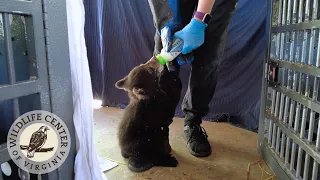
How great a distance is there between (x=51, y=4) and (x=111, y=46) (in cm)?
169

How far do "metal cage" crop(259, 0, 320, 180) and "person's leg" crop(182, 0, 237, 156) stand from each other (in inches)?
9.5

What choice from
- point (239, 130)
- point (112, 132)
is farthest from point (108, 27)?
point (239, 130)

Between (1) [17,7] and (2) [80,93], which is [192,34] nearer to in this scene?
(2) [80,93]

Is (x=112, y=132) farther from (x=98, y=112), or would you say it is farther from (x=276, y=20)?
(x=276, y=20)

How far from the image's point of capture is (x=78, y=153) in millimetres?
837

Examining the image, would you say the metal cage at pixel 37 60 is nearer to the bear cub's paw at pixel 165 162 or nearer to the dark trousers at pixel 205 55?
the bear cub's paw at pixel 165 162

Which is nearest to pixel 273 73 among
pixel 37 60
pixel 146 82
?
pixel 146 82

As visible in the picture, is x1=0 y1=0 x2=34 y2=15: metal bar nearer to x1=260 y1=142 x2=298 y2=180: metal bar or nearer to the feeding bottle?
the feeding bottle

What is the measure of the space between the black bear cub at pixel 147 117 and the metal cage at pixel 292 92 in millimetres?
481

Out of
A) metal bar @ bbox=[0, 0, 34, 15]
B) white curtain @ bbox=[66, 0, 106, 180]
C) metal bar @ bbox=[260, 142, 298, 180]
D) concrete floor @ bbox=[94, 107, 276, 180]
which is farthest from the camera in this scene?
concrete floor @ bbox=[94, 107, 276, 180]

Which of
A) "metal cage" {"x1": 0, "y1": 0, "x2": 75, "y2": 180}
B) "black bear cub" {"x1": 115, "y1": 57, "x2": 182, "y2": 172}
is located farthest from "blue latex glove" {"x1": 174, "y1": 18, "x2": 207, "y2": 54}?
"metal cage" {"x1": 0, "y1": 0, "x2": 75, "y2": 180}

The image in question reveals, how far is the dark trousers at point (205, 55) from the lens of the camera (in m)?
1.33

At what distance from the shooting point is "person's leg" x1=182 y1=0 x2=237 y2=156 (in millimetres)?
1351

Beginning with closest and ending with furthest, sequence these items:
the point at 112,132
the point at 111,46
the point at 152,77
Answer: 1. the point at 152,77
2. the point at 112,132
3. the point at 111,46
